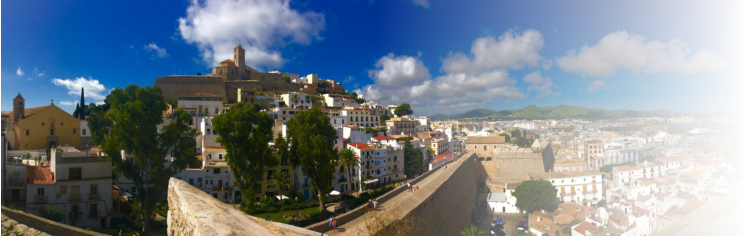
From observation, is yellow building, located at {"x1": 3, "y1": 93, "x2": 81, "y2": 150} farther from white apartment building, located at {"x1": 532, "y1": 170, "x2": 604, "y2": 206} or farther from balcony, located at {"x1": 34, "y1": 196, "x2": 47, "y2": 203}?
white apartment building, located at {"x1": 532, "y1": 170, "x2": 604, "y2": 206}

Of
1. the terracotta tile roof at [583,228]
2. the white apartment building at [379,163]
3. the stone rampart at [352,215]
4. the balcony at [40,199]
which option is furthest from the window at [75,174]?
the terracotta tile roof at [583,228]

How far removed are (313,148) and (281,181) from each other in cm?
342

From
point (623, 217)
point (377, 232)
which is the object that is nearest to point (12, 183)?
point (377, 232)

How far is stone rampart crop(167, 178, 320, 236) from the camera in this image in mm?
4902

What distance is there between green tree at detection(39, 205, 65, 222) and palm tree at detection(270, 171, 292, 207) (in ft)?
27.6

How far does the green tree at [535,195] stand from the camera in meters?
25.9

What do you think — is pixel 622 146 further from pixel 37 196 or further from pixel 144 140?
pixel 37 196

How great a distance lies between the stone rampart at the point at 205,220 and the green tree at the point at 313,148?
9137 millimetres

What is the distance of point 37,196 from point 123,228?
3062 millimetres

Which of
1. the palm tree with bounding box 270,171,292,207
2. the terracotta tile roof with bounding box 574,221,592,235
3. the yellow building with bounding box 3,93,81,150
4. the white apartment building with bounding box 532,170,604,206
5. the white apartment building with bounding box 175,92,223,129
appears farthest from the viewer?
the white apartment building with bounding box 532,170,604,206

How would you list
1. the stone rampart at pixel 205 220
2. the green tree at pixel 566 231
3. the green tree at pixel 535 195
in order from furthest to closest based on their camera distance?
the green tree at pixel 535 195
the green tree at pixel 566 231
the stone rampart at pixel 205 220

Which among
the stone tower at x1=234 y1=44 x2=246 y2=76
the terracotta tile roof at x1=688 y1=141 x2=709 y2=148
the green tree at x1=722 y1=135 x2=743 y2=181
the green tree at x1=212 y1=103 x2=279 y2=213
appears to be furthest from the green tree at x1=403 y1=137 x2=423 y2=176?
the stone tower at x1=234 y1=44 x2=246 y2=76

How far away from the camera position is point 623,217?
18.6 meters

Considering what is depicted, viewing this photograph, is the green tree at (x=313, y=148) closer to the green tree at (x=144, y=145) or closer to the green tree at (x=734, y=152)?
the green tree at (x=144, y=145)
